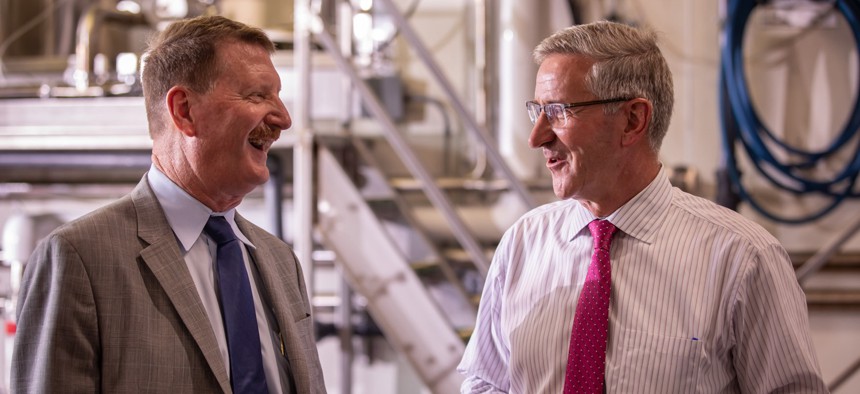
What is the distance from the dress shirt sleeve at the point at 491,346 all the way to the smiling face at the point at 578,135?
0.21 meters

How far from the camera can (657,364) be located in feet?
4.88

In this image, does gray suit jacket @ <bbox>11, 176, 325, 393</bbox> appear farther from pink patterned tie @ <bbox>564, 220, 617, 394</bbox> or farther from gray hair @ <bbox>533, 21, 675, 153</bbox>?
gray hair @ <bbox>533, 21, 675, 153</bbox>

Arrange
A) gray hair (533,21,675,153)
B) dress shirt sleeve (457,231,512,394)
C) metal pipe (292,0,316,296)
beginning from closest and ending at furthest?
Result: gray hair (533,21,675,153) < dress shirt sleeve (457,231,512,394) < metal pipe (292,0,316,296)

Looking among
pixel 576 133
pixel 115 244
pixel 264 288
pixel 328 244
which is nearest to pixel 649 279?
pixel 576 133

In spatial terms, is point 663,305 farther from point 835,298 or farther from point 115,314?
point 835,298

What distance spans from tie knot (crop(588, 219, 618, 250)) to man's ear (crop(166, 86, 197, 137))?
70 centimetres

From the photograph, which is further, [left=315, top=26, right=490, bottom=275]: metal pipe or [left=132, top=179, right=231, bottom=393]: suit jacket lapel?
[left=315, top=26, right=490, bottom=275]: metal pipe

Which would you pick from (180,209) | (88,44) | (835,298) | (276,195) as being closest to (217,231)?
(180,209)

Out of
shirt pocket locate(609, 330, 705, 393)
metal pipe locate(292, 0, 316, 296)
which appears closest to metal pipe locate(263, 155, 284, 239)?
metal pipe locate(292, 0, 316, 296)

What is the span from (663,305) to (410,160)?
1.76m

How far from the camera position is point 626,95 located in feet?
5.17

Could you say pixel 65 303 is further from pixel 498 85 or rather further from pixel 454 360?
pixel 498 85

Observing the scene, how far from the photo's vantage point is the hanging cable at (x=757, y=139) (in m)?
3.84

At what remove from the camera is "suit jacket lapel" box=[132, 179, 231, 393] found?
1.34 metres
